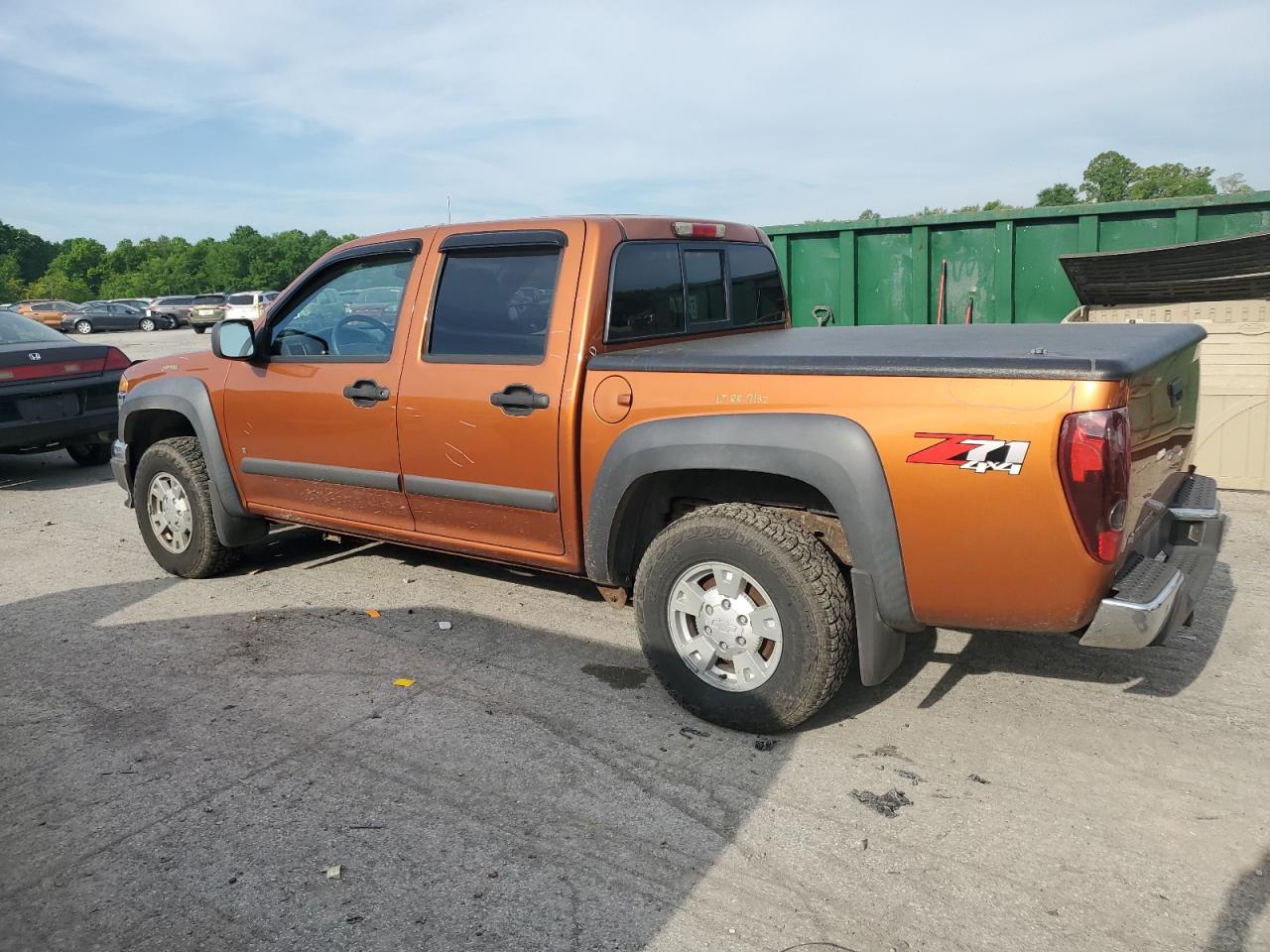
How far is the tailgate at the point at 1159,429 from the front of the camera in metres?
3.14

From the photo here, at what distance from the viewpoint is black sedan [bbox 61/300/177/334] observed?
1821 inches

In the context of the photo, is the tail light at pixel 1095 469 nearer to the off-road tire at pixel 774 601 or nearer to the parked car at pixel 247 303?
the off-road tire at pixel 774 601

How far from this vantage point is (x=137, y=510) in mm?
6160

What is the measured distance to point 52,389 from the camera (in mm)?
9016

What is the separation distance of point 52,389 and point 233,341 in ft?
15.7

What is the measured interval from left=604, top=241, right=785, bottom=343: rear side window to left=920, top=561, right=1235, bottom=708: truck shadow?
187 centimetres

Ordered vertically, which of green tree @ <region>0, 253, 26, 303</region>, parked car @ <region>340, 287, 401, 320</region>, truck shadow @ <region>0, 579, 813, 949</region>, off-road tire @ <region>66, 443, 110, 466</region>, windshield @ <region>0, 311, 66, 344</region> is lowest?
truck shadow @ <region>0, 579, 813, 949</region>

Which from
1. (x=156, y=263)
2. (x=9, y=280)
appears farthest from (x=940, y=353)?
(x=156, y=263)

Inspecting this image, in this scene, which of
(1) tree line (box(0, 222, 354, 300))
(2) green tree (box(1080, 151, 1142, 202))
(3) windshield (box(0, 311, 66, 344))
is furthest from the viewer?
(1) tree line (box(0, 222, 354, 300))

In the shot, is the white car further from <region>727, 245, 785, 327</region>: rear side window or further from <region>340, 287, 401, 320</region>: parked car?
<region>727, 245, 785, 327</region>: rear side window

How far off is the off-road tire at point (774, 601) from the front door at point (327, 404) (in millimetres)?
1614

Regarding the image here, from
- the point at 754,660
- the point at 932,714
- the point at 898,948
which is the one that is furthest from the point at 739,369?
the point at 898,948

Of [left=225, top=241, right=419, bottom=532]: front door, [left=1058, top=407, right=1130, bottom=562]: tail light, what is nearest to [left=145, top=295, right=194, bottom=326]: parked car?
[left=225, top=241, right=419, bottom=532]: front door

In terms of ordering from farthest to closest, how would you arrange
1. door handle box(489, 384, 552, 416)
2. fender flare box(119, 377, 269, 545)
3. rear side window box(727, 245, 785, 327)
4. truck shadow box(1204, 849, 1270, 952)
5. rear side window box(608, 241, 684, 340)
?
1. fender flare box(119, 377, 269, 545)
2. rear side window box(727, 245, 785, 327)
3. rear side window box(608, 241, 684, 340)
4. door handle box(489, 384, 552, 416)
5. truck shadow box(1204, 849, 1270, 952)
